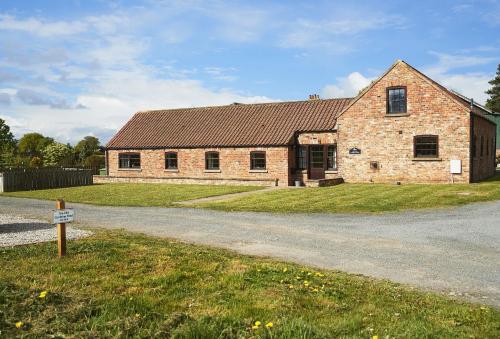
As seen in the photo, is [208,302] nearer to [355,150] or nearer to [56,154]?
[355,150]

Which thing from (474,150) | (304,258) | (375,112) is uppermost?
(375,112)

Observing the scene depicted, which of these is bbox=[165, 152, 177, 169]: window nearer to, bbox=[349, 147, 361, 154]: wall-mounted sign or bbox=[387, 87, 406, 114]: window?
bbox=[349, 147, 361, 154]: wall-mounted sign

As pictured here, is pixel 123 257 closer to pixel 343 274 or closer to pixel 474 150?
pixel 343 274

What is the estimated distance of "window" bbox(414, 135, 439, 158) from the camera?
84.7 feet

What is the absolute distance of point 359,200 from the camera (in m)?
18.4

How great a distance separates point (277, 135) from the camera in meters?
29.9

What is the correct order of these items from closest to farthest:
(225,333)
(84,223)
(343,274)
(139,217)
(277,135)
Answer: (225,333) → (343,274) → (84,223) → (139,217) → (277,135)

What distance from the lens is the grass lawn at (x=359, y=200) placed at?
16516mm

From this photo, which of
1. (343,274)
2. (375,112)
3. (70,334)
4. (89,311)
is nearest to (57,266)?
(89,311)

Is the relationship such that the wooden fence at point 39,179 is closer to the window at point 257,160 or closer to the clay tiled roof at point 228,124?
the clay tiled roof at point 228,124

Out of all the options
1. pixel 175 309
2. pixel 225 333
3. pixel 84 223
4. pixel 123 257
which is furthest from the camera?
pixel 84 223

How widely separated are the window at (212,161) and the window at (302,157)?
19.5 ft

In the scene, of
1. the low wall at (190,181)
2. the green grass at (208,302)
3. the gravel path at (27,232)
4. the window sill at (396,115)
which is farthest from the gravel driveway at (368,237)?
the low wall at (190,181)

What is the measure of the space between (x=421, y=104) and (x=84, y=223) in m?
20.1
